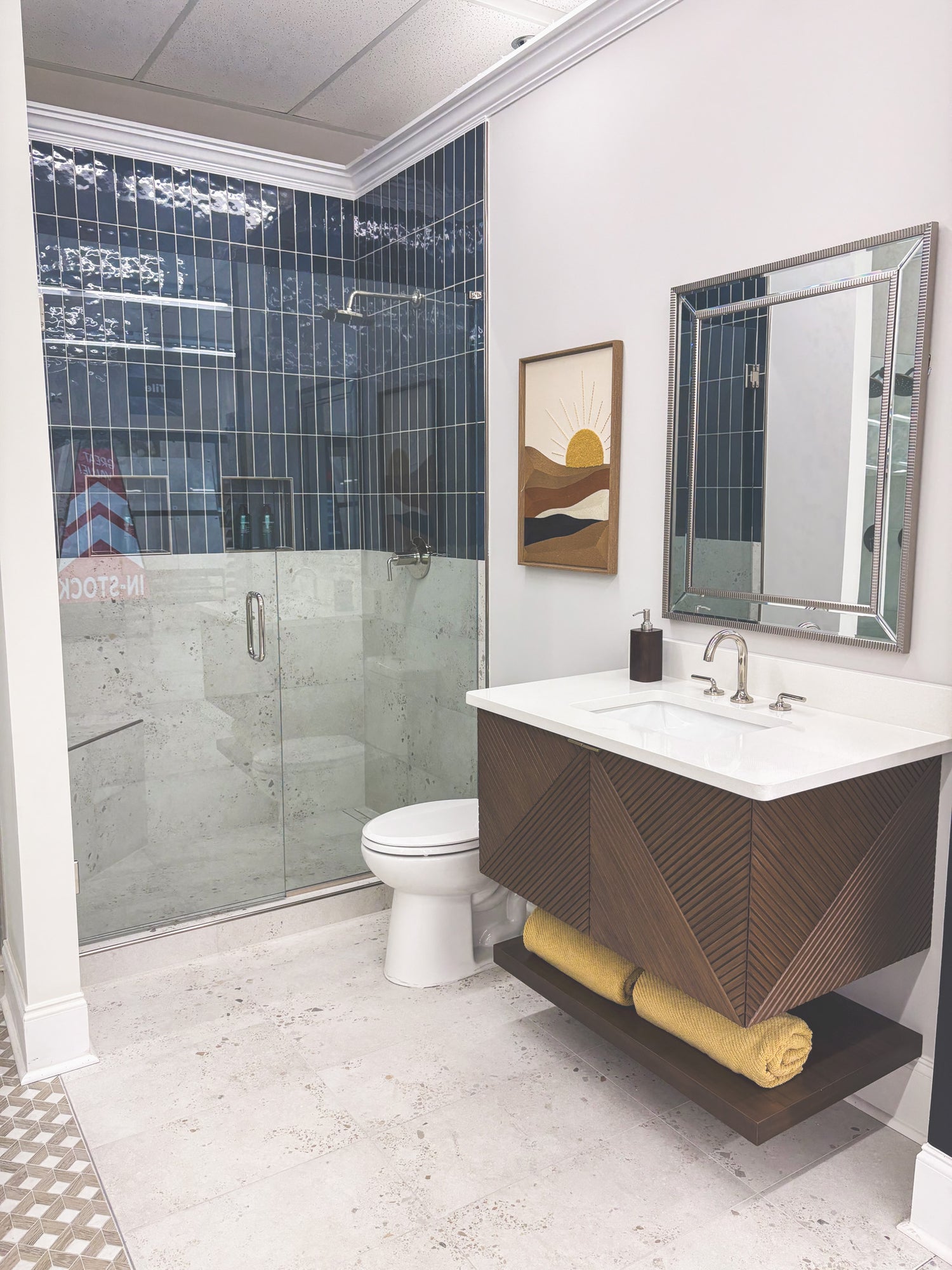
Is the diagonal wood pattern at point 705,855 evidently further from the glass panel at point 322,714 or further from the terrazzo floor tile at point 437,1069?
the glass panel at point 322,714

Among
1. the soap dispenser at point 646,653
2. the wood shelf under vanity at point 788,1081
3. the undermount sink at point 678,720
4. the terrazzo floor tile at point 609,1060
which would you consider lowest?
the terrazzo floor tile at point 609,1060

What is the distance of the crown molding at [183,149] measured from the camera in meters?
3.10

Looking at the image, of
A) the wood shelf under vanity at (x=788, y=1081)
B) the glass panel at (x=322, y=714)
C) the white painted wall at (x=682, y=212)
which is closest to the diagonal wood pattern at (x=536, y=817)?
the wood shelf under vanity at (x=788, y=1081)

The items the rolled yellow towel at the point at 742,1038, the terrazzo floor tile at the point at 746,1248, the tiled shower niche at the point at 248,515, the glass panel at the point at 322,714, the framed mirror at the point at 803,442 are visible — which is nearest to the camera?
the terrazzo floor tile at the point at 746,1248

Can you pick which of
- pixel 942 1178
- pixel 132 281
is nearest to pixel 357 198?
pixel 132 281

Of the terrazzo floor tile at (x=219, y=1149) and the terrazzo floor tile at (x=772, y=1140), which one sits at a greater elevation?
the terrazzo floor tile at (x=219, y=1149)

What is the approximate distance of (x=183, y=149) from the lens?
3.29m

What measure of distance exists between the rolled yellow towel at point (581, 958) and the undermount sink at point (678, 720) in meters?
0.50

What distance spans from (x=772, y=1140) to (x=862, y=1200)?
0.22 metres

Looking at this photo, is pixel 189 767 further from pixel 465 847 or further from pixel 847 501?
pixel 847 501

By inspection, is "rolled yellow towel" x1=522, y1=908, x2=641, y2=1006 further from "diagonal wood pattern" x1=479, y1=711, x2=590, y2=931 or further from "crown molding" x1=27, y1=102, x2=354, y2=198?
"crown molding" x1=27, y1=102, x2=354, y2=198

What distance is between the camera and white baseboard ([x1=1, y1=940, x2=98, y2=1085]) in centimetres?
225

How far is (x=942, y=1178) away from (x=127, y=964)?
6.75 ft

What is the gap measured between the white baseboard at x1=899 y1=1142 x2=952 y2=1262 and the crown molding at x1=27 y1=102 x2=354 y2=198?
3.45 meters
